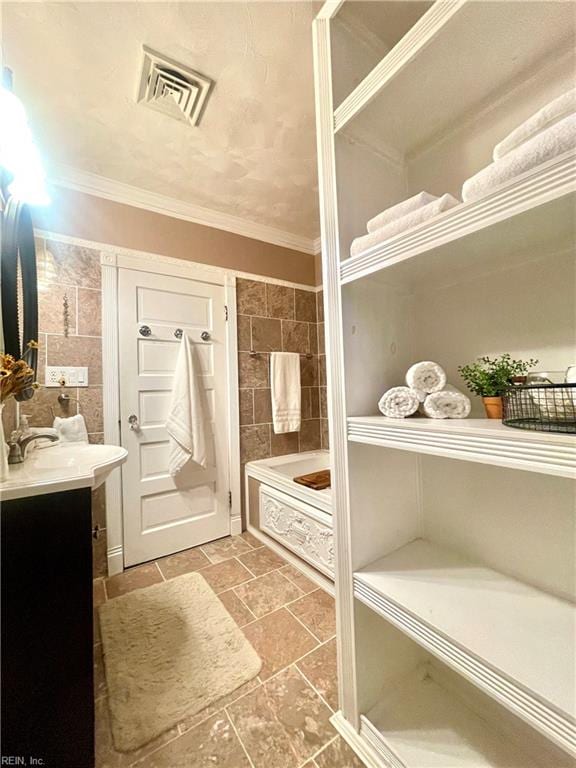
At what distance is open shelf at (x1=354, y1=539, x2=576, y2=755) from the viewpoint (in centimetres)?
52

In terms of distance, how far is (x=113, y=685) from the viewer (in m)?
1.07

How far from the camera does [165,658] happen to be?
46.4 inches

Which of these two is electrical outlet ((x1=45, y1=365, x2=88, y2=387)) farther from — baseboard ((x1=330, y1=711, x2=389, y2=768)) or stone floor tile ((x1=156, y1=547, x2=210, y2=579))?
baseboard ((x1=330, y1=711, x2=389, y2=768))

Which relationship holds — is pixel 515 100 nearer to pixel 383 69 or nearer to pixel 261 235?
pixel 383 69

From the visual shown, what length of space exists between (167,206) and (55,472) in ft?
6.22

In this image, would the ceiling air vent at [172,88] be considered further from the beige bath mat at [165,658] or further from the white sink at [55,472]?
the beige bath mat at [165,658]

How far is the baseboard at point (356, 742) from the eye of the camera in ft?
2.67

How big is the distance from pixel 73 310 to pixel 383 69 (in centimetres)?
182

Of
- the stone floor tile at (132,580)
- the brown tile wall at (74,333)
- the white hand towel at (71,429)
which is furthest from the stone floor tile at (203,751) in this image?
the white hand towel at (71,429)

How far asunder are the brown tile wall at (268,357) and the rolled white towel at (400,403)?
1.60 m

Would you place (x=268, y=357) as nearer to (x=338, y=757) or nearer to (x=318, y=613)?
(x=318, y=613)

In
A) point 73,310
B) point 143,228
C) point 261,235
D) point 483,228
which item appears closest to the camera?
point 483,228

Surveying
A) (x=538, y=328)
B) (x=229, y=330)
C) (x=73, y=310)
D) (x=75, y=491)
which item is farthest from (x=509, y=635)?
(x=73, y=310)

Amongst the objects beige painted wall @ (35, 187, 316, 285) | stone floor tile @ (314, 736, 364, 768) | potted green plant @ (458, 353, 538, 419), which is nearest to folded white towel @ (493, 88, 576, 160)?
potted green plant @ (458, 353, 538, 419)
